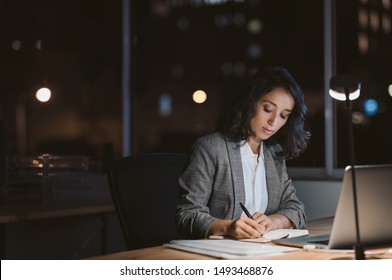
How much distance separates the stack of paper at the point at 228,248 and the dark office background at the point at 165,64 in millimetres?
1805

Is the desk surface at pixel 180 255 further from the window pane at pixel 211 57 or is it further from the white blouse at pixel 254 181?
the window pane at pixel 211 57

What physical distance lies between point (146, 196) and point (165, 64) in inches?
79.3

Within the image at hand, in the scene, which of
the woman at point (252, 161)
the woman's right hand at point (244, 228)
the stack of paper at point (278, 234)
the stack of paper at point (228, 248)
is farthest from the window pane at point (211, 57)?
the stack of paper at point (228, 248)

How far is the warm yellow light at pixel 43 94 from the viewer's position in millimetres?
4031

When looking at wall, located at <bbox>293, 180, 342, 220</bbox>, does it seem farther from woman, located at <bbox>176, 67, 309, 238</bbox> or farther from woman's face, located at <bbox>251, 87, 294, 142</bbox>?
Result: woman's face, located at <bbox>251, 87, 294, 142</bbox>

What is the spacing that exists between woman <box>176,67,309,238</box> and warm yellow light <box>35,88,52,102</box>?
6.93 ft

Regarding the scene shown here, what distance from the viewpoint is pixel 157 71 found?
13.8 ft

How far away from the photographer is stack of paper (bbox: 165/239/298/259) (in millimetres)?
1540

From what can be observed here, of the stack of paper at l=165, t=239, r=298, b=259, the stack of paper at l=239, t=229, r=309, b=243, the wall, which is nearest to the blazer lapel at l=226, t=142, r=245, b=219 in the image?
the stack of paper at l=239, t=229, r=309, b=243

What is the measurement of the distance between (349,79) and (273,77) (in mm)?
774

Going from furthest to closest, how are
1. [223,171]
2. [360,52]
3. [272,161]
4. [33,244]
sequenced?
[33,244]
[360,52]
[272,161]
[223,171]

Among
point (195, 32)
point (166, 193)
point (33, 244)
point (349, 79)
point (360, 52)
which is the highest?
point (195, 32)
